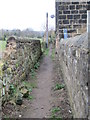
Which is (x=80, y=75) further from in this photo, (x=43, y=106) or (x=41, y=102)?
(x=41, y=102)

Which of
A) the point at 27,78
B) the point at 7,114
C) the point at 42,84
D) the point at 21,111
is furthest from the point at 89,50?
the point at 27,78

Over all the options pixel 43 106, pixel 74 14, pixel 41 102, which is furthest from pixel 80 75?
pixel 74 14

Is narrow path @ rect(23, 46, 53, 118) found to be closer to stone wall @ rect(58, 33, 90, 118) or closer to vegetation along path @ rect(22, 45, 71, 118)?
vegetation along path @ rect(22, 45, 71, 118)

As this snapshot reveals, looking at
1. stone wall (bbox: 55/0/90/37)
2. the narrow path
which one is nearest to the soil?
the narrow path

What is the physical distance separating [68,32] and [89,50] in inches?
313

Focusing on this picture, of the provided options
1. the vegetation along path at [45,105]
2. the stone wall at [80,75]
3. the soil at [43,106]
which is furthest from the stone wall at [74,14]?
the stone wall at [80,75]

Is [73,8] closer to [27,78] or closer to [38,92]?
[27,78]

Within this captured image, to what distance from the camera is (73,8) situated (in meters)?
9.90

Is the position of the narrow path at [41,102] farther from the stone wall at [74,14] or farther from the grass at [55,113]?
the stone wall at [74,14]

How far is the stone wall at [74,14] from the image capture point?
32.3ft

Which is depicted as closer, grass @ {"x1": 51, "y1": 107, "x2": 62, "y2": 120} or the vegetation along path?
grass @ {"x1": 51, "y1": 107, "x2": 62, "y2": 120}

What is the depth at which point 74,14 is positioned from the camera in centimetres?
990

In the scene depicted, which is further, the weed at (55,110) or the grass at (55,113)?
the weed at (55,110)

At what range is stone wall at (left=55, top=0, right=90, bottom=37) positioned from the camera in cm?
986
